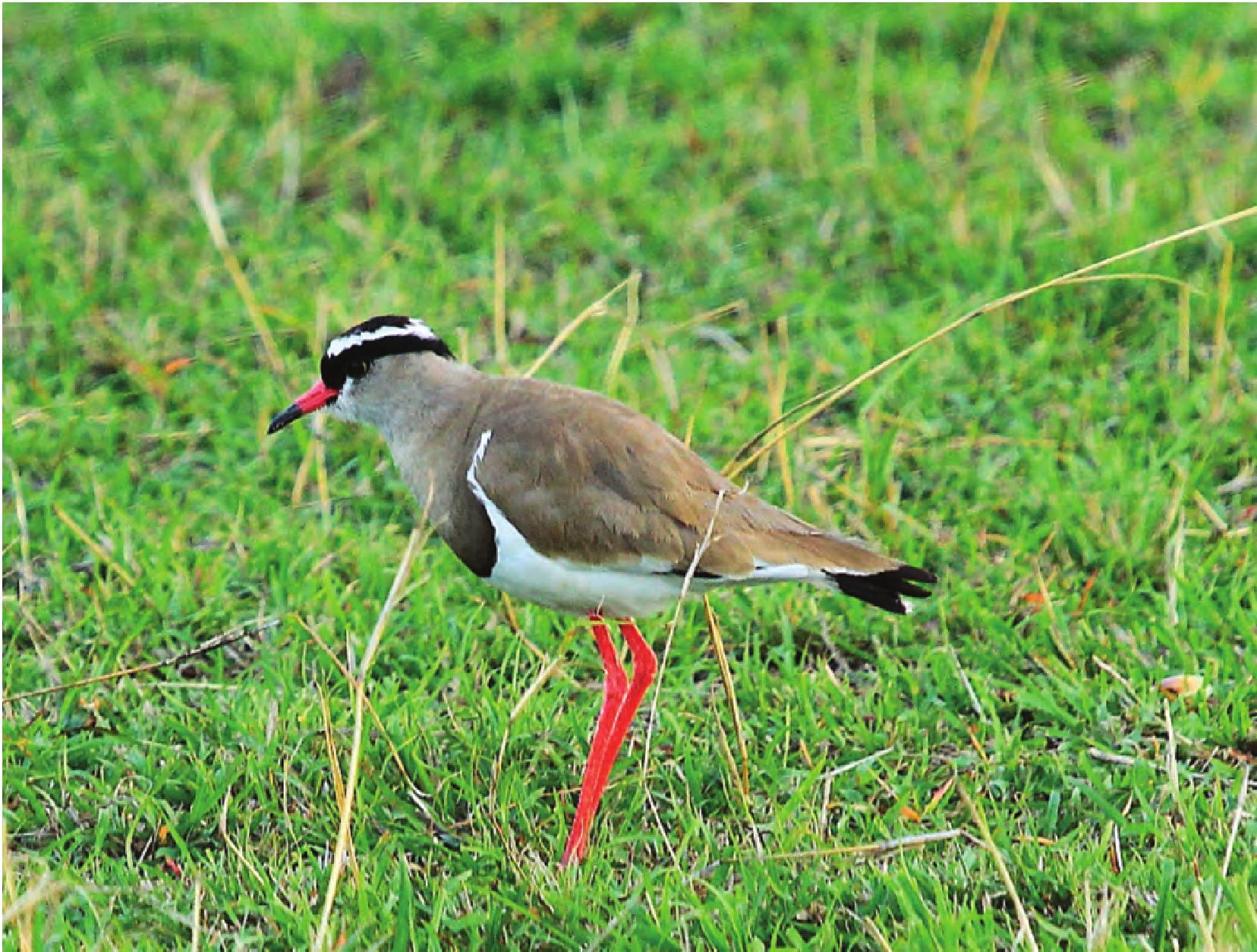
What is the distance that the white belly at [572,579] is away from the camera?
3.59 metres

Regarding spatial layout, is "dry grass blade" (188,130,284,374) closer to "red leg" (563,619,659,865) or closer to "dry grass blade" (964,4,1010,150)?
"red leg" (563,619,659,865)

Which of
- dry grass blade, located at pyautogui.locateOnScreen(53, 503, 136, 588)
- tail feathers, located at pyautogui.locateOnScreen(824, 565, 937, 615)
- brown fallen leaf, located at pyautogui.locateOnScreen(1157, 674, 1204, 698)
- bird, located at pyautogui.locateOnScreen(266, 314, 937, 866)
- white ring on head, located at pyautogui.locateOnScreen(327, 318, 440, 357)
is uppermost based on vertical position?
white ring on head, located at pyautogui.locateOnScreen(327, 318, 440, 357)

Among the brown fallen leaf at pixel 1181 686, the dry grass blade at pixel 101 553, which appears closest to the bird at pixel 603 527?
the brown fallen leaf at pixel 1181 686

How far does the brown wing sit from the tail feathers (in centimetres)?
2

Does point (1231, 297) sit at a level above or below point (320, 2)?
below

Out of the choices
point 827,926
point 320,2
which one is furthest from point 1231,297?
point 320,2

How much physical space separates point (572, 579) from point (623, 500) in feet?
0.68

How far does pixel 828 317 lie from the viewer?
5734 millimetres

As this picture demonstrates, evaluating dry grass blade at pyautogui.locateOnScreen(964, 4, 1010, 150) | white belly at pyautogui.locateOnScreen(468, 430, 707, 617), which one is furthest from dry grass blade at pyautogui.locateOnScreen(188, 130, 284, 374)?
dry grass blade at pyautogui.locateOnScreen(964, 4, 1010, 150)

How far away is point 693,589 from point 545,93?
3800mm

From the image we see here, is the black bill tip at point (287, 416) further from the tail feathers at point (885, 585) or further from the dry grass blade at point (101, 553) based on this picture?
the tail feathers at point (885, 585)

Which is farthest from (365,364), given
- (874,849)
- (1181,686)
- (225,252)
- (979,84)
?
(979,84)

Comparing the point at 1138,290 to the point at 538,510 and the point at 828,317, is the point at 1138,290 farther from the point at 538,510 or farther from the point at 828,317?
the point at 538,510

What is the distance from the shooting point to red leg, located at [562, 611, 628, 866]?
352 cm
